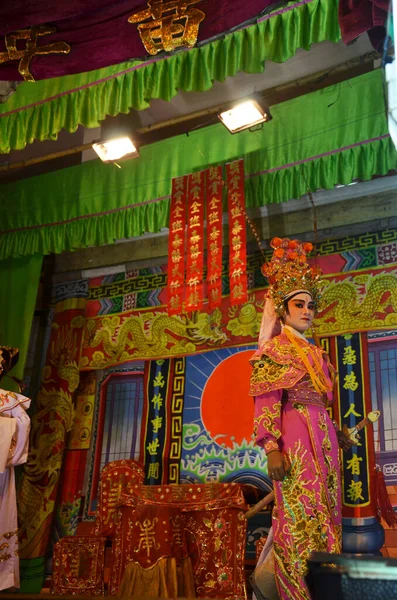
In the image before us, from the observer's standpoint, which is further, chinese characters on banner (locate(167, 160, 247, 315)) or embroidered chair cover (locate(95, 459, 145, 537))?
embroidered chair cover (locate(95, 459, 145, 537))

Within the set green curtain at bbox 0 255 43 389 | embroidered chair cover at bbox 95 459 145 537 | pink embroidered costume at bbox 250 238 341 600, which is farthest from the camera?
green curtain at bbox 0 255 43 389

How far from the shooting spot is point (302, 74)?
4.39 metres

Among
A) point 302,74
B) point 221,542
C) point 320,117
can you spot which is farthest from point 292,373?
point 302,74

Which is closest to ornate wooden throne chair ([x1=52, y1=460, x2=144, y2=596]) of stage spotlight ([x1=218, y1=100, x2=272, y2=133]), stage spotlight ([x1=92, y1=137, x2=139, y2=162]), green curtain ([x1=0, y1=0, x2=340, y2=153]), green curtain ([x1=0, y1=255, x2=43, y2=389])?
green curtain ([x1=0, y1=255, x2=43, y2=389])

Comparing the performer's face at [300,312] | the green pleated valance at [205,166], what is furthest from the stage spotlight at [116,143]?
the performer's face at [300,312]

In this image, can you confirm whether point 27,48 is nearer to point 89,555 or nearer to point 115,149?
point 115,149

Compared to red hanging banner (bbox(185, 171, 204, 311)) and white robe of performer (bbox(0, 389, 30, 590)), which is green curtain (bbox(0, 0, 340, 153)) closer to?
red hanging banner (bbox(185, 171, 204, 311))

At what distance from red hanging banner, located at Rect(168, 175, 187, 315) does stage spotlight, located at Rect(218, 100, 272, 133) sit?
0.59 m

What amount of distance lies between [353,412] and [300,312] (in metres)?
1.09

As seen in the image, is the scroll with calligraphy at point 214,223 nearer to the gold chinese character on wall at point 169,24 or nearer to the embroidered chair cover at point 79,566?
the gold chinese character on wall at point 169,24

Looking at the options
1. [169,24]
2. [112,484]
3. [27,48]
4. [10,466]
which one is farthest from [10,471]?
[169,24]

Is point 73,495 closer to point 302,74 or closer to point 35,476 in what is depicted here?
point 35,476

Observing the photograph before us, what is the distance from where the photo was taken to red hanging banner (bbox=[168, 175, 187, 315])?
4539 mm

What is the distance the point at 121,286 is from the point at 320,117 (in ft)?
7.79
